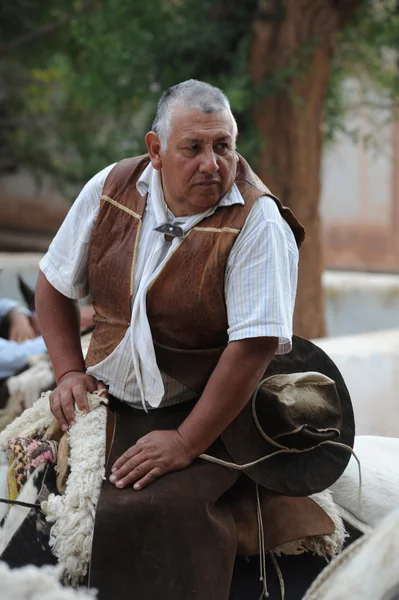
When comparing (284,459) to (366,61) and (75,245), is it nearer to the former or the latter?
(75,245)

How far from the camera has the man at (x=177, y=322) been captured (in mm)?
2086

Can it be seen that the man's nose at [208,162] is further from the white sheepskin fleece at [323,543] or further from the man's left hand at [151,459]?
the white sheepskin fleece at [323,543]

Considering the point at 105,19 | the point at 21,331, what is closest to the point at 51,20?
the point at 105,19

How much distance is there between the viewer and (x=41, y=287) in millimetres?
2500

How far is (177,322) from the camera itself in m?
2.26

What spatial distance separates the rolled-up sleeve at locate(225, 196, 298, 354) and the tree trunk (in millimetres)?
4522

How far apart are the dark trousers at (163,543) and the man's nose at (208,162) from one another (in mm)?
720

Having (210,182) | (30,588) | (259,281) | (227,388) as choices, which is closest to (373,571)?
(30,588)

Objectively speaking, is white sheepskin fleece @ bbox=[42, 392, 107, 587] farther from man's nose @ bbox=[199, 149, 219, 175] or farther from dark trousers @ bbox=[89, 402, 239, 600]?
man's nose @ bbox=[199, 149, 219, 175]

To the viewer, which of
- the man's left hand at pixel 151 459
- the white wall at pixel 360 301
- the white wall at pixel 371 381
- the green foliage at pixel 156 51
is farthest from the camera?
the white wall at pixel 360 301

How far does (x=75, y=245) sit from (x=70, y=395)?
39cm

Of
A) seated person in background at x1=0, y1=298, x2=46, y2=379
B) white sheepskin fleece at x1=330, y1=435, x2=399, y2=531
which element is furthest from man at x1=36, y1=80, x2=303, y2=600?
seated person in background at x1=0, y1=298, x2=46, y2=379

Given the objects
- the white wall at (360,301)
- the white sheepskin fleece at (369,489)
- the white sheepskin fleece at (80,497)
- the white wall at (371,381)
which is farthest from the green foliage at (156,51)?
the white sheepskin fleece at (80,497)

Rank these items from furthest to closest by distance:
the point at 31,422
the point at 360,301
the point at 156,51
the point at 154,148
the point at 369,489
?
the point at 360,301 < the point at 156,51 < the point at 369,489 < the point at 31,422 < the point at 154,148
